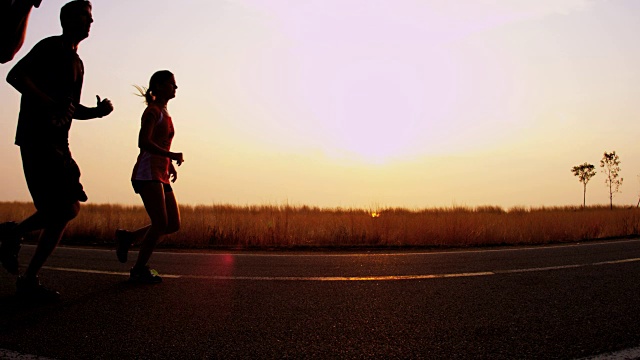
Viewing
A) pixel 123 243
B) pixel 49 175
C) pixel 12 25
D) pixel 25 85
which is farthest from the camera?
pixel 123 243

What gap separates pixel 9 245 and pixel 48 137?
939mm

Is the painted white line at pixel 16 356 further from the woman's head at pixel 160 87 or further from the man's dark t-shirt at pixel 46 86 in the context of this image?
the woman's head at pixel 160 87

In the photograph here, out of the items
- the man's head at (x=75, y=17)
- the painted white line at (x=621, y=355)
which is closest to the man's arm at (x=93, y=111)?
the man's head at (x=75, y=17)

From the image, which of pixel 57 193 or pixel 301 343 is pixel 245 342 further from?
pixel 57 193

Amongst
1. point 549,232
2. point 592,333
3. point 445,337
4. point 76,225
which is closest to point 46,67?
point 445,337

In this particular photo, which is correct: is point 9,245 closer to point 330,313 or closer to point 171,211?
point 171,211

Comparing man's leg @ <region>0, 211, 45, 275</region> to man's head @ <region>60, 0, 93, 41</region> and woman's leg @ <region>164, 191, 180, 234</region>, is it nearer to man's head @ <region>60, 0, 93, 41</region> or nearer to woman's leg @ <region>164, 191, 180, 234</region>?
woman's leg @ <region>164, 191, 180, 234</region>

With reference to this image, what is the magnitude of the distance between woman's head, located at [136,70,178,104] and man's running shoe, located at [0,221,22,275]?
177 cm

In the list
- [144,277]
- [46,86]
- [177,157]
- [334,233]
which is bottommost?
[144,277]

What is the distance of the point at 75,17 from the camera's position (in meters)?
3.89

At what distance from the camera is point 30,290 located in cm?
377

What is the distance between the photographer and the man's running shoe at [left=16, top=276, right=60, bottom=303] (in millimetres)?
3770

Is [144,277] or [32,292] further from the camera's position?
[144,277]

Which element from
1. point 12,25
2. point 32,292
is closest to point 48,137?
point 32,292
